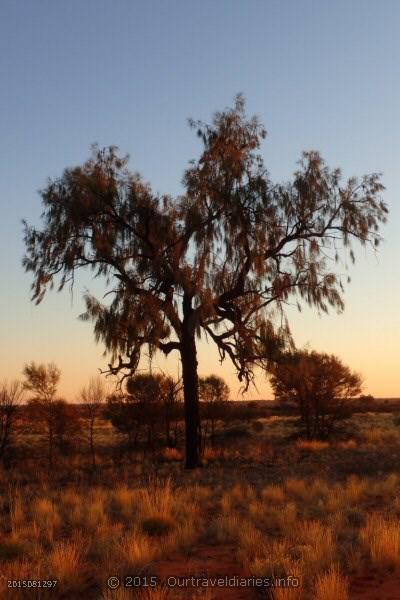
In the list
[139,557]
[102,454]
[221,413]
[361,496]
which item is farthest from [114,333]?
[221,413]

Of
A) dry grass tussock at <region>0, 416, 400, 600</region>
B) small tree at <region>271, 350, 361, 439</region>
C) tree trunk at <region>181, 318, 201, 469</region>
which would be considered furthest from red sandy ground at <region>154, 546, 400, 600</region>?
small tree at <region>271, 350, 361, 439</region>

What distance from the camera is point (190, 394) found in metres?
20.8

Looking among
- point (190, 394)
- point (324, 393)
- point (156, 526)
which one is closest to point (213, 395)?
point (324, 393)

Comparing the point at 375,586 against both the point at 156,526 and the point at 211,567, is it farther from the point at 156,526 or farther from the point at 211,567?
the point at 156,526

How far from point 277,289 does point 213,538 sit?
10.9 m

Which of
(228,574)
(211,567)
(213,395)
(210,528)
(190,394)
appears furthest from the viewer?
(213,395)

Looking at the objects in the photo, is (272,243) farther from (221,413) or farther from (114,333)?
(221,413)

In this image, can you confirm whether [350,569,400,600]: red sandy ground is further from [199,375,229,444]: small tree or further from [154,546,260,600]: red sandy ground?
[199,375,229,444]: small tree

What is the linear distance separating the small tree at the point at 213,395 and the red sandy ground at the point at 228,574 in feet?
91.6

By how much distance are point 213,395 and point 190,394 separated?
701 inches

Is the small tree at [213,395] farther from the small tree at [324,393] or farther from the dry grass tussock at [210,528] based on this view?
the dry grass tussock at [210,528]

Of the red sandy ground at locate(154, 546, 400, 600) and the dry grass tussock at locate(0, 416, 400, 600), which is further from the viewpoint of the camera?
the dry grass tussock at locate(0, 416, 400, 600)

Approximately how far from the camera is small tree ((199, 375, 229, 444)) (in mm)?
37219

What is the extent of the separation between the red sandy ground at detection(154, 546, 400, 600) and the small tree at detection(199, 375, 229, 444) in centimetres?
2793
